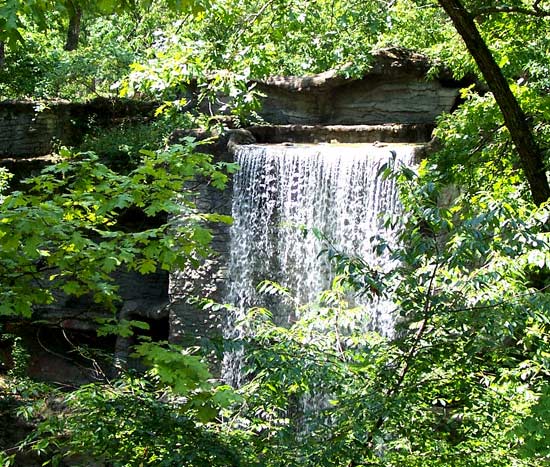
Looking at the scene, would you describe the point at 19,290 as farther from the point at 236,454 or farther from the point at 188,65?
the point at 188,65

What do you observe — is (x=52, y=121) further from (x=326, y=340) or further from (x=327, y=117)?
(x=326, y=340)

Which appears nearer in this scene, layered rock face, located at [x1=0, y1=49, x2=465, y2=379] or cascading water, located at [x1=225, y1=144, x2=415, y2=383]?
cascading water, located at [x1=225, y1=144, x2=415, y2=383]

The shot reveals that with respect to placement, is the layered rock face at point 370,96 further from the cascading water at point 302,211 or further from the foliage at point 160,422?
the foliage at point 160,422

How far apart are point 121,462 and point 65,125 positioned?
33.8 feet

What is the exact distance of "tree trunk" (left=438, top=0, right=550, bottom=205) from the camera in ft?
→ 15.2

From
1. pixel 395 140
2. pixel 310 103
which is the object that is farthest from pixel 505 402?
pixel 310 103

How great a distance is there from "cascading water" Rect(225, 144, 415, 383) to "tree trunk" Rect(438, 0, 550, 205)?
12.7ft

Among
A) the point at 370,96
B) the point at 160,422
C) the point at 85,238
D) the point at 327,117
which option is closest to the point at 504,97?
the point at 85,238

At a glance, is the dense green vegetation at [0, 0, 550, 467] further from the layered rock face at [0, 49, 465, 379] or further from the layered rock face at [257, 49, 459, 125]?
the layered rock face at [257, 49, 459, 125]

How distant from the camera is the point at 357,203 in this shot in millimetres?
9141

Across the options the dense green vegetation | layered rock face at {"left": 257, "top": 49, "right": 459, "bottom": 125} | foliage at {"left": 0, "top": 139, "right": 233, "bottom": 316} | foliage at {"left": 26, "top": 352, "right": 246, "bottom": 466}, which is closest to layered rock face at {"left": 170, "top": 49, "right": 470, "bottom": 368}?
layered rock face at {"left": 257, "top": 49, "right": 459, "bottom": 125}

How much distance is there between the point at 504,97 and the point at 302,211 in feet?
16.8

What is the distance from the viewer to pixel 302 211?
9.62 metres

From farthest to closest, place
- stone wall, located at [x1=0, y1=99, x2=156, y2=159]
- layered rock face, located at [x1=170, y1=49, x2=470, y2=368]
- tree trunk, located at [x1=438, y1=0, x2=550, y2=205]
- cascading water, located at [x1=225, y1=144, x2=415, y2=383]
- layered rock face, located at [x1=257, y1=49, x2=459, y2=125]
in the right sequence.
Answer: stone wall, located at [x1=0, y1=99, x2=156, y2=159], layered rock face, located at [x1=257, y1=49, x2=459, y2=125], layered rock face, located at [x1=170, y1=49, x2=470, y2=368], cascading water, located at [x1=225, y1=144, x2=415, y2=383], tree trunk, located at [x1=438, y1=0, x2=550, y2=205]
